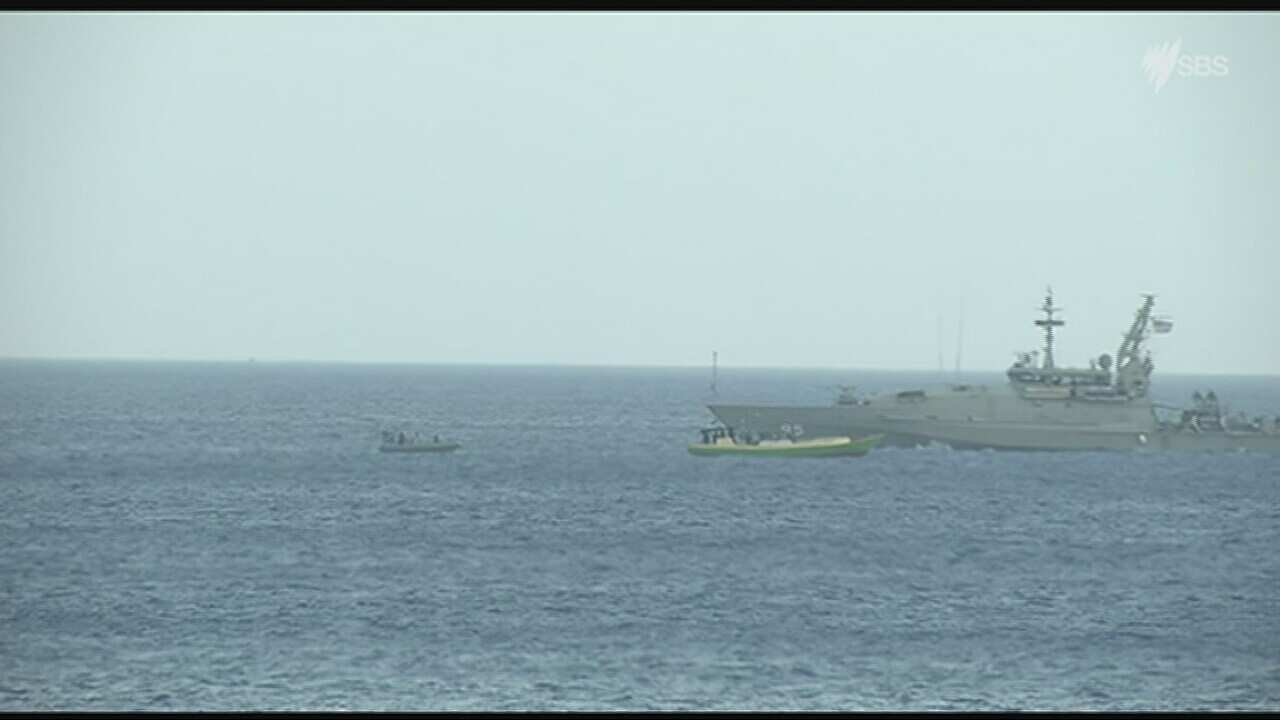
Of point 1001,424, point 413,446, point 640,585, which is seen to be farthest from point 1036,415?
point 640,585

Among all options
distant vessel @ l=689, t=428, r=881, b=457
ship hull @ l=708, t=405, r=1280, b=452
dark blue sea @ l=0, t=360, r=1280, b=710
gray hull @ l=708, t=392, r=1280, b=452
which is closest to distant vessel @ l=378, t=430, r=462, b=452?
dark blue sea @ l=0, t=360, r=1280, b=710

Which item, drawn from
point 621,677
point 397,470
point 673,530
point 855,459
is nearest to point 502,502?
point 673,530

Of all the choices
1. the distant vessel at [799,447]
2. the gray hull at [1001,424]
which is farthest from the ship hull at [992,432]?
the distant vessel at [799,447]

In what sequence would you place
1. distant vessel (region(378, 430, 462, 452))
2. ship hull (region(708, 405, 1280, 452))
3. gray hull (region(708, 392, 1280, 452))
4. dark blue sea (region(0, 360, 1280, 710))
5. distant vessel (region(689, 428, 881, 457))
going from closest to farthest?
dark blue sea (region(0, 360, 1280, 710)) < distant vessel (region(689, 428, 881, 457)) < gray hull (region(708, 392, 1280, 452)) < ship hull (region(708, 405, 1280, 452)) < distant vessel (region(378, 430, 462, 452))

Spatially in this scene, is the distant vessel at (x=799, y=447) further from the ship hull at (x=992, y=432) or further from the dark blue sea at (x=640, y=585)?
the ship hull at (x=992, y=432)

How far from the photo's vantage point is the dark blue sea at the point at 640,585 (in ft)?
131

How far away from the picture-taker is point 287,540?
216ft

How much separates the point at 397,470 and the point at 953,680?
203 feet

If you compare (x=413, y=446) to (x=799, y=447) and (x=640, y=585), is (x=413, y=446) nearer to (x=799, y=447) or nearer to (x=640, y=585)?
(x=799, y=447)

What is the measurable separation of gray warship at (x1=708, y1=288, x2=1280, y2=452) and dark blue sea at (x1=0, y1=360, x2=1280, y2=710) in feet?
9.23

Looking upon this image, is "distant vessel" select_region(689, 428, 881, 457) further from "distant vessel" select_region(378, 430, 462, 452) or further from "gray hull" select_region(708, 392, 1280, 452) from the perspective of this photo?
"distant vessel" select_region(378, 430, 462, 452)

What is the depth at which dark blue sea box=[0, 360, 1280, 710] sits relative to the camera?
39.9 m

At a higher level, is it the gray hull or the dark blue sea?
the gray hull

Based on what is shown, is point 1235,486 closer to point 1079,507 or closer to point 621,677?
point 1079,507
